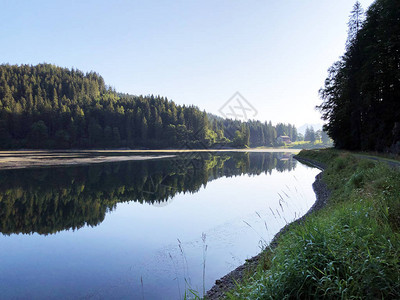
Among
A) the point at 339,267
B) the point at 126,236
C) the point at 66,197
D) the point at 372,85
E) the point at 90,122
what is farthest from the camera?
the point at 90,122

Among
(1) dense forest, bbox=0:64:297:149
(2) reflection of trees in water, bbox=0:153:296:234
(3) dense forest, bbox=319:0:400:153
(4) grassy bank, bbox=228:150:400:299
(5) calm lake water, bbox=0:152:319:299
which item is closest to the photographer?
(4) grassy bank, bbox=228:150:400:299

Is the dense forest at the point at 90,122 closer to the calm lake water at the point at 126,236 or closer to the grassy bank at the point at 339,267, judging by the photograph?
Answer: the calm lake water at the point at 126,236

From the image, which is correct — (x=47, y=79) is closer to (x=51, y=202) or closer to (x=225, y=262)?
(x=51, y=202)

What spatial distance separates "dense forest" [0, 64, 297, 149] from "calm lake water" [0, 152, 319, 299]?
86.2 m

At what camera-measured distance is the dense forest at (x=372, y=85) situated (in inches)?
1017

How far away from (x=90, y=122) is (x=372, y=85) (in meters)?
103

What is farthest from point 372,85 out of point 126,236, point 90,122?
point 90,122

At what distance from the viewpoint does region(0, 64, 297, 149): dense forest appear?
95312 millimetres

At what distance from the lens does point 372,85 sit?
1123 inches

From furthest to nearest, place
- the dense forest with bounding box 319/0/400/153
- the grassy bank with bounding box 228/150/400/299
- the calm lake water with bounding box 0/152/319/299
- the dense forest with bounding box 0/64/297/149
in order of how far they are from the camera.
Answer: the dense forest with bounding box 0/64/297/149
the dense forest with bounding box 319/0/400/153
the calm lake water with bounding box 0/152/319/299
the grassy bank with bounding box 228/150/400/299

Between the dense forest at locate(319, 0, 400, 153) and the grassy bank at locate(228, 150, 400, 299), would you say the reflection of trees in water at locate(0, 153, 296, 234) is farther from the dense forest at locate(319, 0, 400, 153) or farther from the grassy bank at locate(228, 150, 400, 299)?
the dense forest at locate(319, 0, 400, 153)

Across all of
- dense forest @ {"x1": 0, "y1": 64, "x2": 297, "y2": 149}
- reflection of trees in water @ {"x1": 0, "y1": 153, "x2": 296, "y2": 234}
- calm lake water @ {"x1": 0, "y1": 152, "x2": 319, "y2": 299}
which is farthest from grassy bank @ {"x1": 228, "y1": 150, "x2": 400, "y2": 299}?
dense forest @ {"x1": 0, "y1": 64, "x2": 297, "y2": 149}

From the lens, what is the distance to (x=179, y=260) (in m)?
8.12

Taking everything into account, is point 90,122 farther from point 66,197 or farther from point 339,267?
point 339,267
